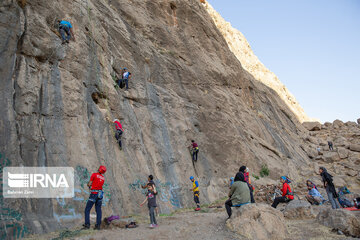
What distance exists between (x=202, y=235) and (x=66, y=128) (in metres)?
6.23

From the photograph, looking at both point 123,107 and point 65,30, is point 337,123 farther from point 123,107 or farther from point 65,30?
point 65,30

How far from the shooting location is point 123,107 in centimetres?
1355

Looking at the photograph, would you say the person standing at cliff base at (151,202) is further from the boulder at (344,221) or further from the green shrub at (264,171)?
the green shrub at (264,171)

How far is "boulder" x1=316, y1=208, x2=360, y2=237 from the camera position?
23.1ft

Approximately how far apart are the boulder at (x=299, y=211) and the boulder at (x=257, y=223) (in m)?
2.37

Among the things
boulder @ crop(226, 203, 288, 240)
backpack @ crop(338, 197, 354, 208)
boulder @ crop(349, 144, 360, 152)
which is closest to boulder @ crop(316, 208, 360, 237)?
boulder @ crop(226, 203, 288, 240)

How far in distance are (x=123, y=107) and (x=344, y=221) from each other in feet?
34.2

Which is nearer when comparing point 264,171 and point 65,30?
point 65,30

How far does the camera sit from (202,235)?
23.0 feet

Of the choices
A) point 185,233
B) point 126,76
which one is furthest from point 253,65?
point 185,233

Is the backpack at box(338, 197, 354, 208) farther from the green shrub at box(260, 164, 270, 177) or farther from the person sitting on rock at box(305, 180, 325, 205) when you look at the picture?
the green shrub at box(260, 164, 270, 177)

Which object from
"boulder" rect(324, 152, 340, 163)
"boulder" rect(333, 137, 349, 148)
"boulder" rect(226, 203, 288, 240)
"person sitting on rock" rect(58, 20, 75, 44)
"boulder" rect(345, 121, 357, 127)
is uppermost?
"person sitting on rock" rect(58, 20, 75, 44)

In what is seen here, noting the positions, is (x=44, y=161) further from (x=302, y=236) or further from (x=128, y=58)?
(x=128, y=58)

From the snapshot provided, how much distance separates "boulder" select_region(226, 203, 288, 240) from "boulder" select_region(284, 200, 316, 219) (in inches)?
93.5
